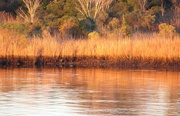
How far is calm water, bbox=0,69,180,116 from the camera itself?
12773 mm

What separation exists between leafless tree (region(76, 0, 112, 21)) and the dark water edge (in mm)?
14369

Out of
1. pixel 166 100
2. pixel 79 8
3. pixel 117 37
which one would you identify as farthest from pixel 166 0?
pixel 166 100

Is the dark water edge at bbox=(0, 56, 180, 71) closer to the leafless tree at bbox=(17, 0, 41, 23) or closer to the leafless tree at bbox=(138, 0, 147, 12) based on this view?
the leafless tree at bbox=(17, 0, 41, 23)

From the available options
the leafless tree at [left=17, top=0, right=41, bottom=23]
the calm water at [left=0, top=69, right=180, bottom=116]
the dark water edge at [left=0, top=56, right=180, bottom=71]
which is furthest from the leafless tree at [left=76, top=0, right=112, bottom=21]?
the calm water at [left=0, top=69, right=180, bottom=116]

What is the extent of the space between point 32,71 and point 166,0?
27.9m

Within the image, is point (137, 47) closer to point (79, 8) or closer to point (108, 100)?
point (108, 100)

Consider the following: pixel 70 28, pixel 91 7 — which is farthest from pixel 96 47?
pixel 91 7

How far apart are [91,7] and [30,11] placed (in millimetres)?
4375

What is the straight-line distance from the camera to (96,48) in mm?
26641

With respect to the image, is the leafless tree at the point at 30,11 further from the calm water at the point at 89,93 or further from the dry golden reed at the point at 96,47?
the calm water at the point at 89,93

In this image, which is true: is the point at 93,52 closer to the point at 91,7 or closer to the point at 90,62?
the point at 90,62

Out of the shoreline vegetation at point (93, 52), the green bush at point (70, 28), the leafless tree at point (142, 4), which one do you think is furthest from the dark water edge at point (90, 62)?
the leafless tree at point (142, 4)

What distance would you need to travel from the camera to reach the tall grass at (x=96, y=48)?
25359mm

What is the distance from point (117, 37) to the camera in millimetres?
28312
